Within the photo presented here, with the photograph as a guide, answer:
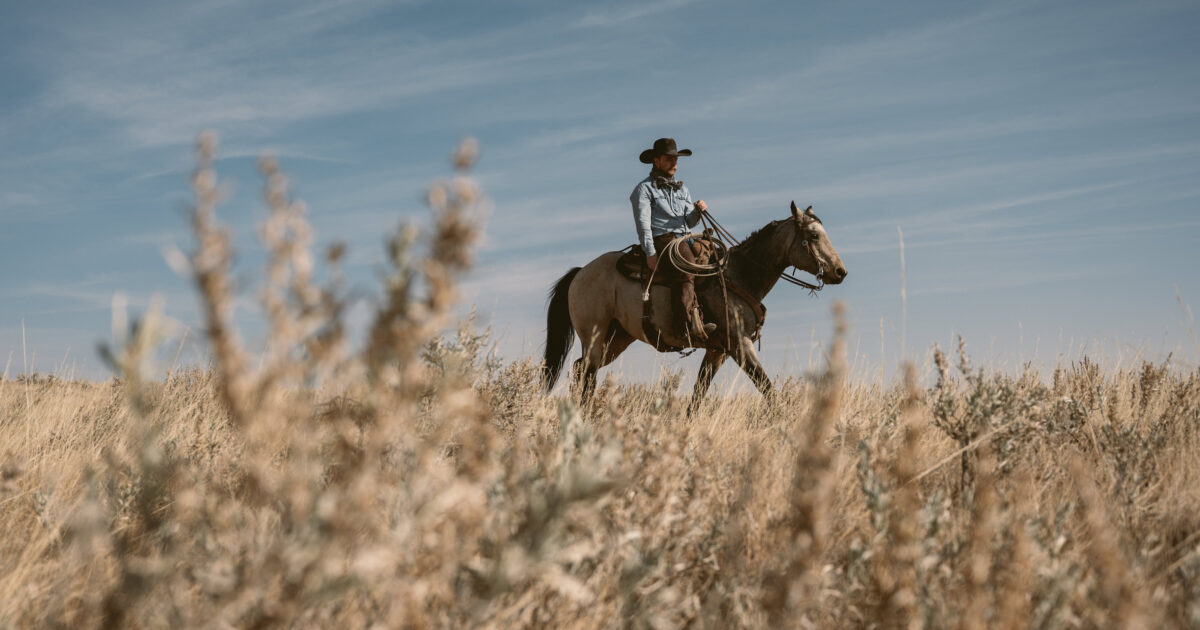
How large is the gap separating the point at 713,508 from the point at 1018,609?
1536 millimetres

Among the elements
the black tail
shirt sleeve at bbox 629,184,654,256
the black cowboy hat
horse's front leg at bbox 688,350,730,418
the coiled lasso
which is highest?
the black cowboy hat

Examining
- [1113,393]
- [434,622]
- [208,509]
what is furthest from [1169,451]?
[208,509]

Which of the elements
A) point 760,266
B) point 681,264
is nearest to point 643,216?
point 681,264


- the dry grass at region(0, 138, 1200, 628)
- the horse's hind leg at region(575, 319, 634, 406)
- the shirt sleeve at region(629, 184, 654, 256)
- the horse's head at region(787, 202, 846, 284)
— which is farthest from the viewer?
the horse's hind leg at region(575, 319, 634, 406)

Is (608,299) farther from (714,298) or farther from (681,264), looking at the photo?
(714,298)

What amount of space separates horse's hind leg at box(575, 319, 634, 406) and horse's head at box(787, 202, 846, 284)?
271 cm

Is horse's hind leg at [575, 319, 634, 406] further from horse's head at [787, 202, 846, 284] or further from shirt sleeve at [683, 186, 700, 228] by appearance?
horse's head at [787, 202, 846, 284]

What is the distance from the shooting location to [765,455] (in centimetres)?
414

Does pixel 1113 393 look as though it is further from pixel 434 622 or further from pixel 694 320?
pixel 434 622

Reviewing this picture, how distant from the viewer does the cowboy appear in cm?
863

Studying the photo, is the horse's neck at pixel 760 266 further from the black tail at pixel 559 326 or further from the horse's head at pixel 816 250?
the black tail at pixel 559 326

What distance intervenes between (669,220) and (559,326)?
250cm

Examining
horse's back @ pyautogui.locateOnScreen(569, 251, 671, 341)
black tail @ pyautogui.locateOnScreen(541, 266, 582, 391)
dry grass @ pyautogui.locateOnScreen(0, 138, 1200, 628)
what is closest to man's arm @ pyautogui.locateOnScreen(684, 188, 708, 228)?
horse's back @ pyautogui.locateOnScreen(569, 251, 671, 341)

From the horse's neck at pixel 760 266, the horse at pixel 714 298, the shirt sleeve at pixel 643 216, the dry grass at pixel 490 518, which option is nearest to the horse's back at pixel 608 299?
the horse at pixel 714 298
